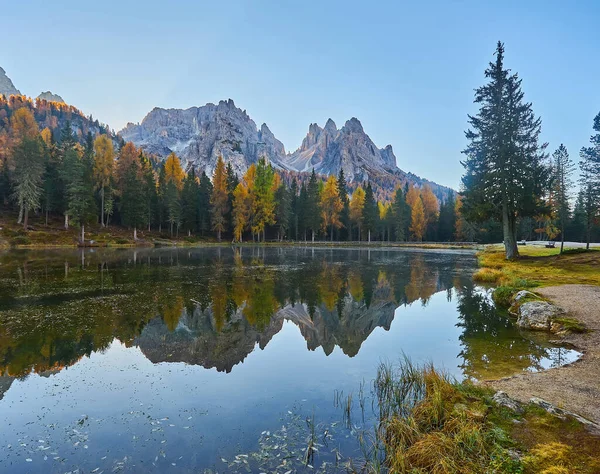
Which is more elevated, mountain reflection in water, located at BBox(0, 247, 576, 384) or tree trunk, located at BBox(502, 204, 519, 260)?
tree trunk, located at BBox(502, 204, 519, 260)

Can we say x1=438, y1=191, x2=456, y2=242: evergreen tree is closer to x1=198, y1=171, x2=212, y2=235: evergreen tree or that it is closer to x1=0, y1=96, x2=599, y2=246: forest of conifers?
x1=0, y1=96, x2=599, y2=246: forest of conifers

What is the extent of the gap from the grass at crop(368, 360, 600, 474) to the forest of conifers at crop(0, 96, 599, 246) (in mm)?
69269

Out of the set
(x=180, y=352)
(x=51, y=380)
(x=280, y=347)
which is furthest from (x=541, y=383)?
(x=51, y=380)

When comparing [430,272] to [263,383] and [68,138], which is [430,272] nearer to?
[263,383]

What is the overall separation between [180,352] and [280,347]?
12.9 feet

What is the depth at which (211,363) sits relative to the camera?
12.0 meters

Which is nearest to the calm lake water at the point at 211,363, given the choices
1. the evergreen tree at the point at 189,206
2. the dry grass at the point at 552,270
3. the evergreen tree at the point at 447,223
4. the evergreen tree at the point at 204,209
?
the dry grass at the point at 552,270

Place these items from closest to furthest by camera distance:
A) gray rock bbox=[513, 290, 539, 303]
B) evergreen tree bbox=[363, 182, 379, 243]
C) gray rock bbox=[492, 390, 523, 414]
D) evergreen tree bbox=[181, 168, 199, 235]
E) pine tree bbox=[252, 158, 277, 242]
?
gray rock bbox=[492, 390, 523, 414] < gray rock bbox=[513, 290, 539, 303] < pine tree bbox=[252, 158, 277, 242] < evergreen tree bbox=[181, 168, 199, 235] < evergreen tree bbox=[363, 182, 379, 243]

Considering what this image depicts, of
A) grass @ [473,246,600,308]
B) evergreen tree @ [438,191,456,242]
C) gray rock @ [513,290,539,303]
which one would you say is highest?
evergreen tree @ [438,191,456,242]

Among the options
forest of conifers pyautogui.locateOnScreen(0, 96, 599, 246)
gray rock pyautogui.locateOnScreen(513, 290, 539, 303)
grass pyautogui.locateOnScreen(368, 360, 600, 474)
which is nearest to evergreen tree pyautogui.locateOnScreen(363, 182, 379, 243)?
forest of conifers pyautogui.locateOnScreen(0, 96, 599, 246)

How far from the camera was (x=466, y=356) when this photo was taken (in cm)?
1246

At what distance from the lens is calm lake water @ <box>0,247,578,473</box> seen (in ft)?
22.9

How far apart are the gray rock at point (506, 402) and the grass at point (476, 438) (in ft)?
0.43

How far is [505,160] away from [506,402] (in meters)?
36.5
